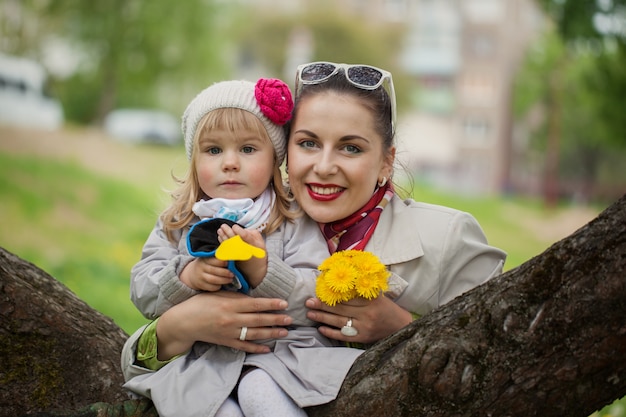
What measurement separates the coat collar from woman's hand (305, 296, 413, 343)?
20 centimetres

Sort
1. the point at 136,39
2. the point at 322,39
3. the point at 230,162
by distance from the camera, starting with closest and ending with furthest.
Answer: the point at 230,162 → the point at 136,39 → the point at 322,39

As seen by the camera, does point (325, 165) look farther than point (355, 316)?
Yes

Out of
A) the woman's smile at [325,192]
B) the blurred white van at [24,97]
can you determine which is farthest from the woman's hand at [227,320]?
the blurred white van at [24,97]

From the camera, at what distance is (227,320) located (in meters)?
2.24

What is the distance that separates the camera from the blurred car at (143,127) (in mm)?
25837

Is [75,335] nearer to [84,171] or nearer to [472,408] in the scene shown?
[472,408]

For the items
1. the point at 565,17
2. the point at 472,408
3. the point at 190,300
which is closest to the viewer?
the point at 472,408

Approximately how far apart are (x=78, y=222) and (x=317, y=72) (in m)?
14.0

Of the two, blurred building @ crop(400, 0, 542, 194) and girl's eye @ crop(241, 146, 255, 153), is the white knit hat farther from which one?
blurred building @ crop(400, 0, 542, 194)

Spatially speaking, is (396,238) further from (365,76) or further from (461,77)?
(461,77)

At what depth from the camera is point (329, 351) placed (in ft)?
7.39

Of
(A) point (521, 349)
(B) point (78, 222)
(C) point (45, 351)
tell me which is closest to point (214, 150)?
(C) point (45, 351)

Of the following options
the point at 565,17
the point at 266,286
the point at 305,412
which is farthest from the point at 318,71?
the point at 565,17

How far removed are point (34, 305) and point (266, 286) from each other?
2.48 feet
